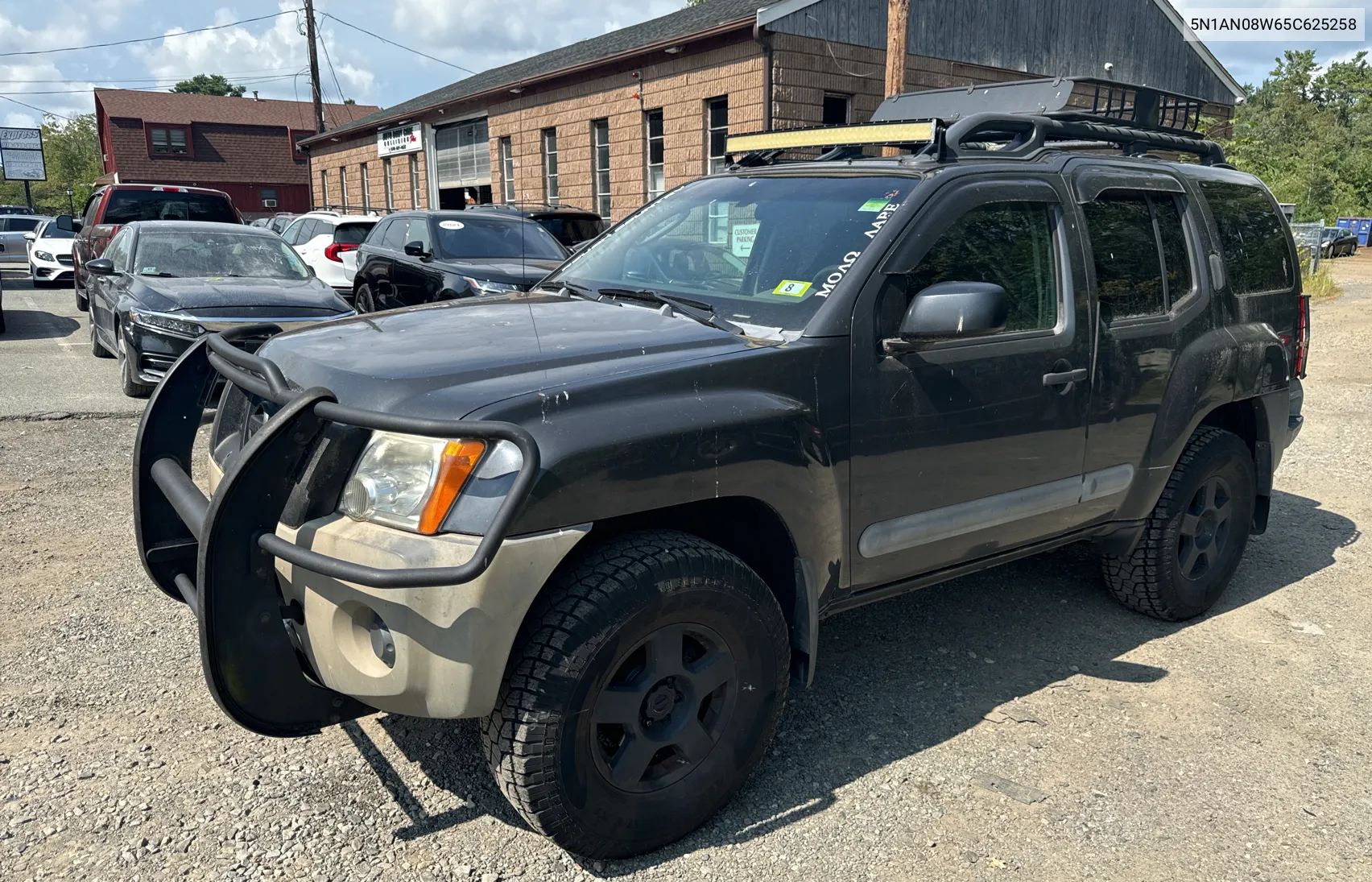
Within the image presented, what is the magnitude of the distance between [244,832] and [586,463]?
4.76 feet

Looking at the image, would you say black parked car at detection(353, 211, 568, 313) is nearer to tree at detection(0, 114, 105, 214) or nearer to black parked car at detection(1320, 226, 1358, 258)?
black parked car at detection(1320, 226, 1358, 258)

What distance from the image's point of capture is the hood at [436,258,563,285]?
9414mm

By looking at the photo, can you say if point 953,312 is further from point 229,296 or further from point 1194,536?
point 229,296

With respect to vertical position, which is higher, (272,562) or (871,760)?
(272,562)

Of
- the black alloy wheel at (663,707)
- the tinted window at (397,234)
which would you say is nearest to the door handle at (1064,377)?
the black alloy wheel at (663,707)

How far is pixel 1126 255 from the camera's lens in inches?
153

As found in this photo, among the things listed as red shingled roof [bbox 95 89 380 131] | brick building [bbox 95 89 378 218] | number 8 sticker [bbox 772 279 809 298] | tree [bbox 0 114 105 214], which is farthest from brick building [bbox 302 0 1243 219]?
tree [bbox 0 114 105 214]

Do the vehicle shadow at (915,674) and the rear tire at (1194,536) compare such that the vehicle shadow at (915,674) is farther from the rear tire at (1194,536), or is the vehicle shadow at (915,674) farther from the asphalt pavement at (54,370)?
the asphalt pavement at (54,370)

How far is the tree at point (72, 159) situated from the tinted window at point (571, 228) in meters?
66.0

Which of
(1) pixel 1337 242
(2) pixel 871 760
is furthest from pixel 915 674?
(1) pixel 1337 242

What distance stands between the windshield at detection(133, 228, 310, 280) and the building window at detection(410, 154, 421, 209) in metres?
20.2

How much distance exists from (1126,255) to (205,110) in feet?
193

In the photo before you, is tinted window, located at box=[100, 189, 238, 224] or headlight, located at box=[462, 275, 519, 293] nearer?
headlight, located at box=[462, 275, 519, 293]

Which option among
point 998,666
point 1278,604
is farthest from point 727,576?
point 1278,604
